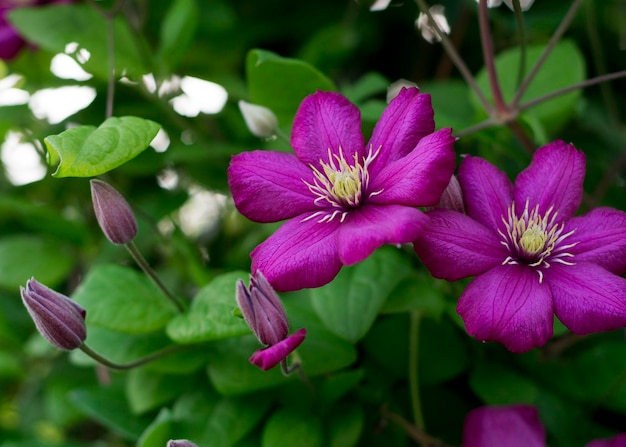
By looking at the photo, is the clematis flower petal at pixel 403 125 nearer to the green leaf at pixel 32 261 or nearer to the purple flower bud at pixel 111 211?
the purple flower bud at pixel 111 211

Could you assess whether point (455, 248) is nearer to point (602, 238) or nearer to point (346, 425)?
point (602, 238)

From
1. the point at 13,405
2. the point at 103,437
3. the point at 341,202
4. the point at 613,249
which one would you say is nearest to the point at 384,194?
the point at 341,202

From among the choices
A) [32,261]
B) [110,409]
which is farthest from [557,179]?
[32,261]

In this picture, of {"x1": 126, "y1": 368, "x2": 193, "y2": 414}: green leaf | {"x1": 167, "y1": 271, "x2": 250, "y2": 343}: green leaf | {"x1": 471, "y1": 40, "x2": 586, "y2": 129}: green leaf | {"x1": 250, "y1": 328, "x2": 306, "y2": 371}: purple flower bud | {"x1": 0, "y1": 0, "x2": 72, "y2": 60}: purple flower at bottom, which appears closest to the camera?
{"x1": 250, "y1": 328, "x2": 306, "y2": 371}: purple flower bud

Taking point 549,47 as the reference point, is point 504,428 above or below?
below

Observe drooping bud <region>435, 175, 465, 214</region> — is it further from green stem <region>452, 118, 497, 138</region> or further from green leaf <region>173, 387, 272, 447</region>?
green leaf <region>173, 387, 272, 447</region>

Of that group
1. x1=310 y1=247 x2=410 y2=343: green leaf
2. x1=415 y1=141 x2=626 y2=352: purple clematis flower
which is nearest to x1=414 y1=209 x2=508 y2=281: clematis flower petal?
x1=415 y1=141 x2=626 y2=352: purple clematis flower

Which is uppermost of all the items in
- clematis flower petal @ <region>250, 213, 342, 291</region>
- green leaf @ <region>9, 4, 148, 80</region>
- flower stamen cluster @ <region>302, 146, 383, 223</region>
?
flower stamen cluster @ <region>302, 146, 383, 223</region>

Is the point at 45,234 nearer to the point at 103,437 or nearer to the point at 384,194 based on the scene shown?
the point at 103,437
